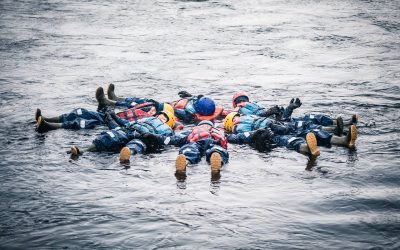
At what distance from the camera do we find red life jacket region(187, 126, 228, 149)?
8.32 meters

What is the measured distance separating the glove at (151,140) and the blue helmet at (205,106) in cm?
146

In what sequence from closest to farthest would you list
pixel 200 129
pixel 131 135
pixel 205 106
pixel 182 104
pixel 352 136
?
pixel 352 136
pixel 200 129
pixel 131 135
pixel 205 106
pixel 182 104

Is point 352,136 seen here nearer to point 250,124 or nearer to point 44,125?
point 250,124

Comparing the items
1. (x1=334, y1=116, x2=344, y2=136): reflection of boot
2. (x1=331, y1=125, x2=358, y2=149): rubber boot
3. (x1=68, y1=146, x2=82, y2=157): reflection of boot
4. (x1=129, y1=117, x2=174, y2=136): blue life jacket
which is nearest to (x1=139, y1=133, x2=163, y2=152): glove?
(x1=129, y1=117, x2=174, y2=136): blue life jacket

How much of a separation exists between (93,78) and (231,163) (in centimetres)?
689

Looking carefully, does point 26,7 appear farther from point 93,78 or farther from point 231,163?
point 231,163

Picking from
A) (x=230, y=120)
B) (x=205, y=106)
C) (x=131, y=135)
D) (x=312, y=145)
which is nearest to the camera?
(x=312, y=145)

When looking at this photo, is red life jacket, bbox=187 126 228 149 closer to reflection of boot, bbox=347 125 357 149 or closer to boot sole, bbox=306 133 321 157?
boot sole, bbox=306 133 321 157

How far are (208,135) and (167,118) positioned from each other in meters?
1.30

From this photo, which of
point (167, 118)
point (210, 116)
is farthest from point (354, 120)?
point (167, 118)

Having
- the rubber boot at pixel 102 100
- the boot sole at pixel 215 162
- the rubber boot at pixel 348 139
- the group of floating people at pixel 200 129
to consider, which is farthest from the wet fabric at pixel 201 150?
the rubber boot at pixel 102 100

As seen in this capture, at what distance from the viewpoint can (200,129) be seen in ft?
27.9

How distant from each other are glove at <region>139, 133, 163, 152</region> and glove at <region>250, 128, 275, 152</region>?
1.61 metres

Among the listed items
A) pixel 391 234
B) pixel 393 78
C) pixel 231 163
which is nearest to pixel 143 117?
pixel 231 163
